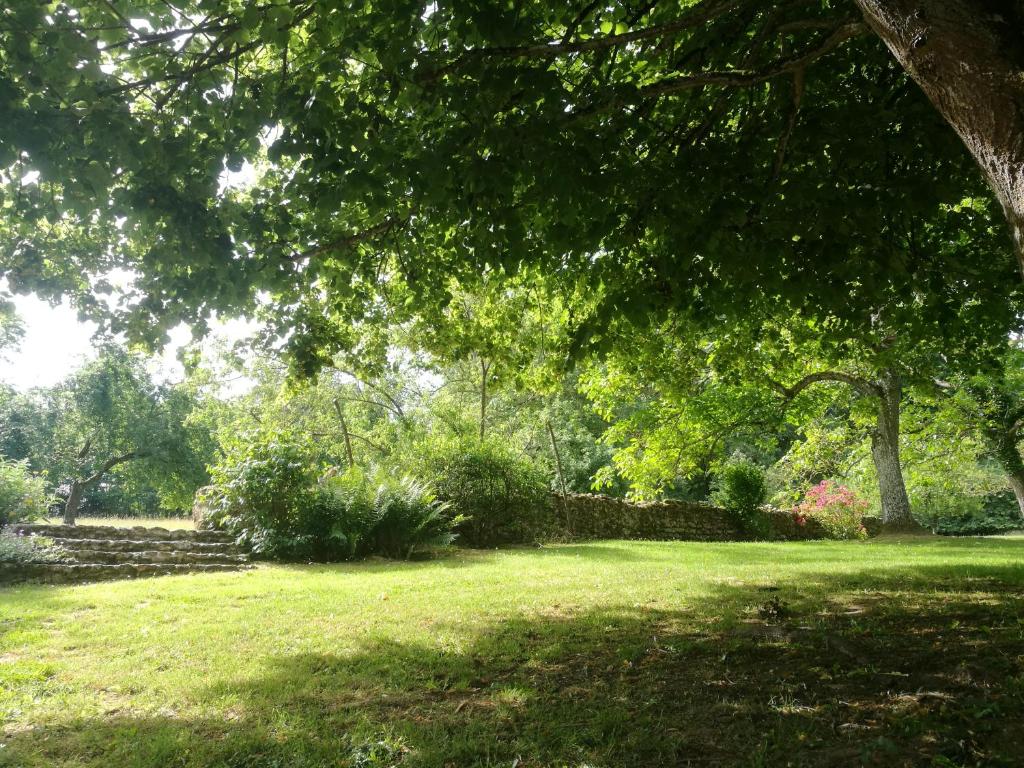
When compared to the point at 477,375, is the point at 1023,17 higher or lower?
lower

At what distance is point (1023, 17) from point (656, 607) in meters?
5.53

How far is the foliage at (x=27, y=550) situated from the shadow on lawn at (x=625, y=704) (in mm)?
6877

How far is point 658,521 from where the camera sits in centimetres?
2005

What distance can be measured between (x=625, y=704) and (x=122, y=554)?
976 cm

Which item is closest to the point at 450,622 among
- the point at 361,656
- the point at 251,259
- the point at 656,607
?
the point at 361,656

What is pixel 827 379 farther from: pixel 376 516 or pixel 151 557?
pixel 151 557

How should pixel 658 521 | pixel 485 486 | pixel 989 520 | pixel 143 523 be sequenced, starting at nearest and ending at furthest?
pixel 485 486
pixel 658 521
pixel 143 523
pixel 989 520

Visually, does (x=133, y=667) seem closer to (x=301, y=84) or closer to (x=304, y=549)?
(x=301, y=84)

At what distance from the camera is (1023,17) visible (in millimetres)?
2785

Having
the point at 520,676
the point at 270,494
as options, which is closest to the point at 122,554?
the point at 270,494

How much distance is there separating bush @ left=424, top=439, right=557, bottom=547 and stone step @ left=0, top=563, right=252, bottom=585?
229 inches

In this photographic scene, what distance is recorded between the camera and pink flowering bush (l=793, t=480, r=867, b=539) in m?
19.8

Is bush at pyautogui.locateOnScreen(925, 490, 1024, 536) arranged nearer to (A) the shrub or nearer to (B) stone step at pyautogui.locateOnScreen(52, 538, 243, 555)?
(A) the shrub

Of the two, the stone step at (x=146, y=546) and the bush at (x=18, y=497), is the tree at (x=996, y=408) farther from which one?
the bush at (x=18, y=497)
